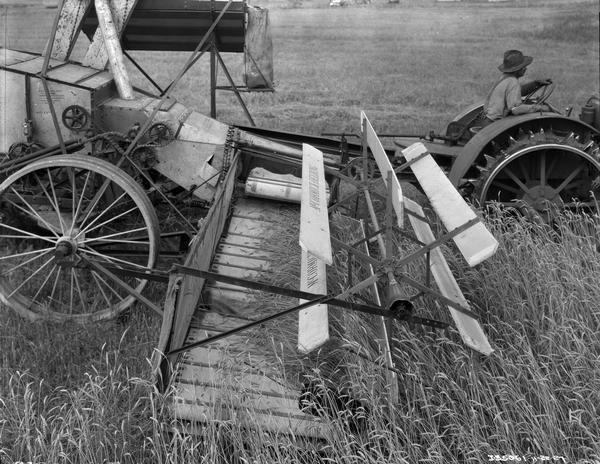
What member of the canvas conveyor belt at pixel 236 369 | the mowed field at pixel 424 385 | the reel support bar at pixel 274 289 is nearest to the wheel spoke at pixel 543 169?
the mowed field at pixel 424 385

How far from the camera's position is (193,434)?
9.62 ft

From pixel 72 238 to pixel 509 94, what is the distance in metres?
3.79

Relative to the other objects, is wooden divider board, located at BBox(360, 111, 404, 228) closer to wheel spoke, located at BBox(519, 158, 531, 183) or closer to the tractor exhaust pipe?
wheel spoke, located at BBox(519, 158, 531, 183)

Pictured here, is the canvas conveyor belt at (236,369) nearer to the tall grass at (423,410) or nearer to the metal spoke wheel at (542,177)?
the tall grass at (423,410)

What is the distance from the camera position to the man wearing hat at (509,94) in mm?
5484

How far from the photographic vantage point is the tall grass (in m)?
2.79

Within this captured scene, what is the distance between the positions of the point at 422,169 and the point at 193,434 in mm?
2221

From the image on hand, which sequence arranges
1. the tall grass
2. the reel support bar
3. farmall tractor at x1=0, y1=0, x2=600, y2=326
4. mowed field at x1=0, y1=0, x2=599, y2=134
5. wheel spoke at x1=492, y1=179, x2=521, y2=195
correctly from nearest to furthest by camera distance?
the tall grass < the reel support bar < farmall tractor at x1=0, y1=0, x2=600, y2=326 < wheel spoke at x1=492, y1=179, x2=521, y2=195 < mowed field at x1=0, y1=0, x2=599, y2=134

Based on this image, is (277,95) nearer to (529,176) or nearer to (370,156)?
(370,156)

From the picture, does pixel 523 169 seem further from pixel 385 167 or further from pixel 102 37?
pixel 102 37

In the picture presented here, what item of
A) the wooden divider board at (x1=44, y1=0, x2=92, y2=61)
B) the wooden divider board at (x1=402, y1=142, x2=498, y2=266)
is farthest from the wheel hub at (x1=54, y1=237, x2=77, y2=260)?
the wooden divider board at (x1=402, y1=142, x2=498, y2=266)

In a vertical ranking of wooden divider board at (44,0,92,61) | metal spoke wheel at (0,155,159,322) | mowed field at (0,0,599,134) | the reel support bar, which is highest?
mowed field at (0,0,599,134)

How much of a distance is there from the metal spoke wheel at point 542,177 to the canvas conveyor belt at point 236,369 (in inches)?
79.8

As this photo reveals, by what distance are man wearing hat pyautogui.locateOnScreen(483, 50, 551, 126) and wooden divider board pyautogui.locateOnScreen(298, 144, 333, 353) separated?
222cm
